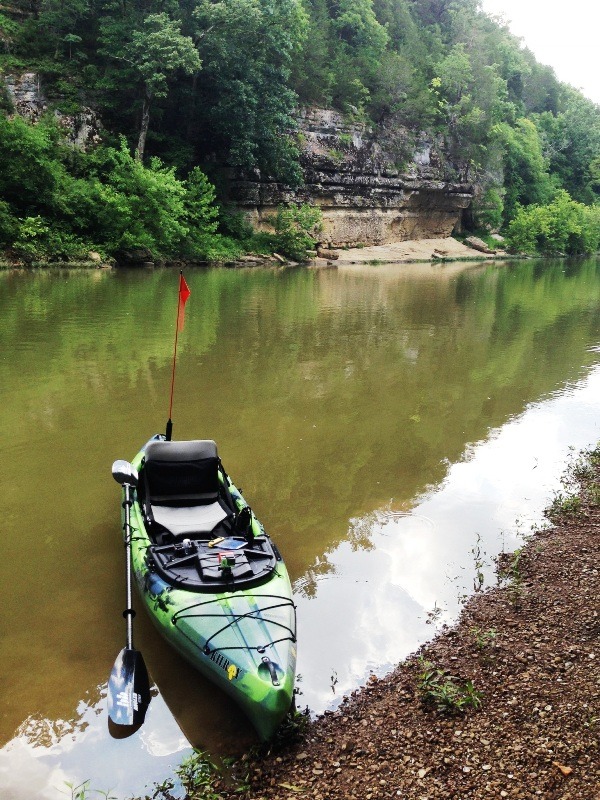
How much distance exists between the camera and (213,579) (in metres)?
4.90

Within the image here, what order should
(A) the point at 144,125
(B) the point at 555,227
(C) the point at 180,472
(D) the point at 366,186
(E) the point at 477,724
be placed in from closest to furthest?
(E) the point at 477,724 < (C) the point at 180,472 < (A) the point at 144,125 < (D) the point at 366,186 < (B) the point at 555,227

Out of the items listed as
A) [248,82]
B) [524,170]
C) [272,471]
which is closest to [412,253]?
[248,82]

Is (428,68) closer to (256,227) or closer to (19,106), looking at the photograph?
(256,227)

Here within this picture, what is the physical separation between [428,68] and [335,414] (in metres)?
56.7

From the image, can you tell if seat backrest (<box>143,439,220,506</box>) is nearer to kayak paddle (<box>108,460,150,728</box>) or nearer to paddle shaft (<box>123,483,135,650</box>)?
paddle shaft (<box>123,483,135,650</box>)

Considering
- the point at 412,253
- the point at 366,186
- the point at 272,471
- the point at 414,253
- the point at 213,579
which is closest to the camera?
the point at 213,579

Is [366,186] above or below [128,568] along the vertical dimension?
above

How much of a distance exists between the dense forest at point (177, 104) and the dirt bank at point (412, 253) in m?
6.24

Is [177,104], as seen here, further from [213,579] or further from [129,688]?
[129,688]

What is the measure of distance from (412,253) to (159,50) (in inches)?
1096

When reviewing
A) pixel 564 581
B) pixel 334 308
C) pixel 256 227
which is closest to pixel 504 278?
pixel 256 227

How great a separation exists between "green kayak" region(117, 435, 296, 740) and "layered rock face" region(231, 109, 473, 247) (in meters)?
36.9

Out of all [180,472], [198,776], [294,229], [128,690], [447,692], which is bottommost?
[198,776]

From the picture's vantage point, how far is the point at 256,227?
4191cm
